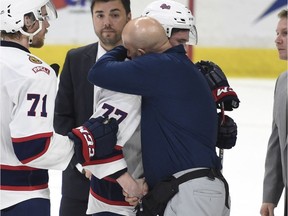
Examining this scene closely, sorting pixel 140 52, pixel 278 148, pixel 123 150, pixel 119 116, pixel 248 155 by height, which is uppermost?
pixel 140 52

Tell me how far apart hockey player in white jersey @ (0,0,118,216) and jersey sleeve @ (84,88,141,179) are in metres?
0.04

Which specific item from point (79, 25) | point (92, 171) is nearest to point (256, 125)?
point (79, 25)

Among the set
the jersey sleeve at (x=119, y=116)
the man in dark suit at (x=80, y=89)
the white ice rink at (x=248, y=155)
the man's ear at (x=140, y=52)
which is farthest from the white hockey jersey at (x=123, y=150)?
the white ice rink at (x=248, y=155)

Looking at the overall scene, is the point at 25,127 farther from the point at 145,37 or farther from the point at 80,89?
the point at 80,89

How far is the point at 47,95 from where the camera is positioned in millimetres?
2096

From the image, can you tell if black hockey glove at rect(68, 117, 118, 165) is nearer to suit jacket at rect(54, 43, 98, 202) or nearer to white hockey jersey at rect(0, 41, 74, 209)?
white hockey jersey at rect(0, 41, 74, 209)

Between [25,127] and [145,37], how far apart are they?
1.45 feet

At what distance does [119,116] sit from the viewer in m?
2.21

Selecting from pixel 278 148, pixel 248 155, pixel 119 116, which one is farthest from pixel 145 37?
pixel 248 155

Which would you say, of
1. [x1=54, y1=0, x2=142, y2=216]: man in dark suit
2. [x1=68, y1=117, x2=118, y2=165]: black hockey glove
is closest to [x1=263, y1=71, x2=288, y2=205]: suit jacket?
[x1=68, y1=117, x2=118, y2=165]: black hockey glove

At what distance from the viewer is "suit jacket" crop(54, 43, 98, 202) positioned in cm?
280

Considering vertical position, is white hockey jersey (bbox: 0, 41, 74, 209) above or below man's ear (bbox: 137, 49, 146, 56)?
below

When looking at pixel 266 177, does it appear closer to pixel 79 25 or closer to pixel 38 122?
pixel 38 122

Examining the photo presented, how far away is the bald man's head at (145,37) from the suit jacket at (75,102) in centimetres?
64
